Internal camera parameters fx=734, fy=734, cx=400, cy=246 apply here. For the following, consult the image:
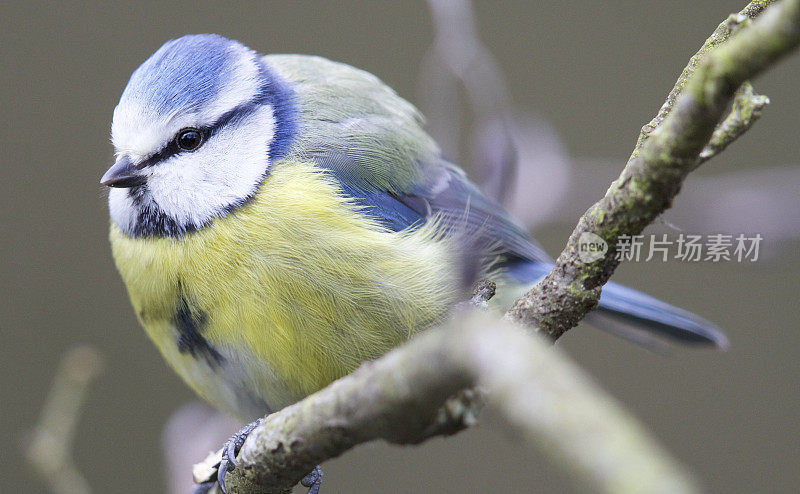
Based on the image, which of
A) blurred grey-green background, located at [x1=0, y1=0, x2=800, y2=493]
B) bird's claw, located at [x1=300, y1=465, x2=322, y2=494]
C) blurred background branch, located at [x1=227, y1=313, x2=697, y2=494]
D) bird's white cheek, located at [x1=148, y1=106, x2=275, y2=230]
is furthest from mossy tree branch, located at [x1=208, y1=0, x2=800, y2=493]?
blurred grey-green background, located at [x1=0, y1=0, x2=800, y2=493]

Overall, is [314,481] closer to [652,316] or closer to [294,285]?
[294,285]

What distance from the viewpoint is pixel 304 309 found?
1535mm

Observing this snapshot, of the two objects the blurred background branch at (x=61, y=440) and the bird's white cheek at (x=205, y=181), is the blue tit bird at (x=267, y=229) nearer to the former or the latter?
the bird's white cheek at (x=205, y=181)

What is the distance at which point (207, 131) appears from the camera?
1.68 m

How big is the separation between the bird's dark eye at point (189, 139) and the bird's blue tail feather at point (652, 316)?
91 cm

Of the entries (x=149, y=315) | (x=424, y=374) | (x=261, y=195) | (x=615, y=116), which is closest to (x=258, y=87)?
(x=261, y=195)

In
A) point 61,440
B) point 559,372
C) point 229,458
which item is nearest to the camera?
point 559,372

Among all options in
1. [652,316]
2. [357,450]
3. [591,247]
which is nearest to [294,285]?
[591,247]

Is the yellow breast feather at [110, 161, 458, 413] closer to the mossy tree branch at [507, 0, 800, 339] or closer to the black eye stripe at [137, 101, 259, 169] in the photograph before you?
the black eye stripe at [137, 101, 259, 169]

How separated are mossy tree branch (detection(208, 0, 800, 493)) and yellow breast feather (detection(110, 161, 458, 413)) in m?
0.36

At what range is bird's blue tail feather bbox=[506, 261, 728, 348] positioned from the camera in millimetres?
1965

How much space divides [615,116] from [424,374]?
9.47ft

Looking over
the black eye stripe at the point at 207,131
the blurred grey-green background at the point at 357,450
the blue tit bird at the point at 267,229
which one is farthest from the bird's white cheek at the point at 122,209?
the blurred grey-green background at the point at 357,450

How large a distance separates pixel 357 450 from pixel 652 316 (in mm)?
1555
